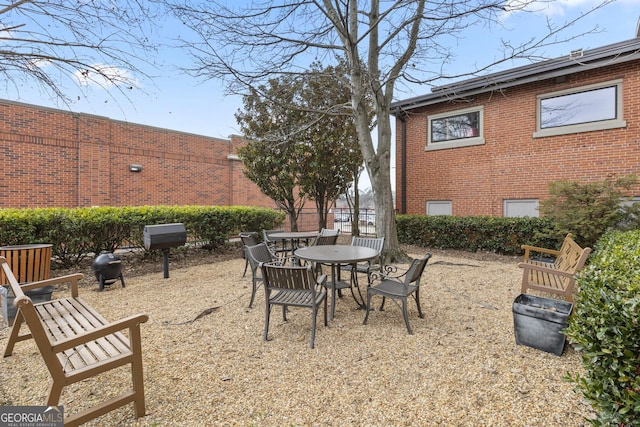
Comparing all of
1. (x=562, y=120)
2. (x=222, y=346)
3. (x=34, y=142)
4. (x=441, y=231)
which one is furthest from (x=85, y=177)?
(x=562, y=120)

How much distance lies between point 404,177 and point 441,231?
3094 mm

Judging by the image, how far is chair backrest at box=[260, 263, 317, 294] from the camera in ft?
11.5

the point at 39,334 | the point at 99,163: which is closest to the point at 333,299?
the point at 39,334

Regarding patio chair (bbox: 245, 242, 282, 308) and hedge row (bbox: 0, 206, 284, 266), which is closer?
patio chair (bbox: 245, 242, 282, 308)

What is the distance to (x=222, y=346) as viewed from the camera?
3529mm

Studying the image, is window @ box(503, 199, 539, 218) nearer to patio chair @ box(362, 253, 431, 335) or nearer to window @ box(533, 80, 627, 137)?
window @ box(533, 80, 627, 137)

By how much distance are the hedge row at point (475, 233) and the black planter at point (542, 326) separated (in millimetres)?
5533

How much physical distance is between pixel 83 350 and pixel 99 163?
44.3 feet

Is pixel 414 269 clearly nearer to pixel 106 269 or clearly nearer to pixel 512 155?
pixel 106 269

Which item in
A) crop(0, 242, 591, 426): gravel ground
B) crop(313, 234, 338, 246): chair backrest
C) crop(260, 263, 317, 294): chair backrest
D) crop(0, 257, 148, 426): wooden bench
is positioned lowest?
crop(0, 242, 591, 426): gravel ground

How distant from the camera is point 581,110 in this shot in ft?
28.9

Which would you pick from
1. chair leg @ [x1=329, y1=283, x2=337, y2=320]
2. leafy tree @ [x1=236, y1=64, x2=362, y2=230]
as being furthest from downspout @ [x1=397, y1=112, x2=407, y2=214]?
chair leg @ [x1=329, y1=283, x2=337, y2=320]

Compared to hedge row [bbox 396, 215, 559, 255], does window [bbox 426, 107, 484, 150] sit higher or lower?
higher

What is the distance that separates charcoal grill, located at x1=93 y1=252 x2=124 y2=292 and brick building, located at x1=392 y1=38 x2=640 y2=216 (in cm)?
856
